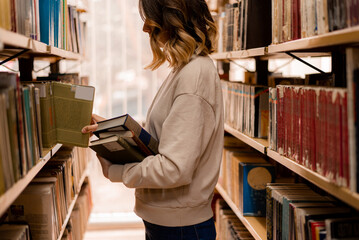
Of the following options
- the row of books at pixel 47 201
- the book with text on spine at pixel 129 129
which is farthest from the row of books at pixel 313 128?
the row of books at pixel 47 201

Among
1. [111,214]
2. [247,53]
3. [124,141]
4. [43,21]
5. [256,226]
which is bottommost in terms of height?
[111,214]

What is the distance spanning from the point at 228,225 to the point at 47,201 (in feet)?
4.11

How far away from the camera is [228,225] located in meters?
2.43

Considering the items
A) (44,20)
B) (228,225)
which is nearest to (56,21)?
(44,20)

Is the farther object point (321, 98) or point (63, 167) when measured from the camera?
point (63, 167)

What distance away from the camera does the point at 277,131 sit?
1585mm

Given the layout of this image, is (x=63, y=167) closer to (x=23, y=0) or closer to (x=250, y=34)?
(x=23, y=0)

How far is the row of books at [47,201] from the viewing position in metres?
1.52

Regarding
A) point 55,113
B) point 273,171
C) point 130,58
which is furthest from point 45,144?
point 130,58

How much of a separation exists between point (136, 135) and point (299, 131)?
1.91 ft

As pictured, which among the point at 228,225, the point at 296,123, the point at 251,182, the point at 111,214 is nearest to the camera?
the point at 296,123

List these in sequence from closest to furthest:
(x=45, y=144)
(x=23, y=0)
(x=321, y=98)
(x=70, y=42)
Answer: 1. (x=321, y=98)
2. (x=23, y=0)
3. (x=45, y=144)
4. (x=70, y=42)

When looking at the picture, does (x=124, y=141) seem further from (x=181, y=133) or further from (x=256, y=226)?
(x=256, y=226)

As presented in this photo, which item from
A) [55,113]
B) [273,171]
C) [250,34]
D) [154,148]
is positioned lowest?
[273,171]
